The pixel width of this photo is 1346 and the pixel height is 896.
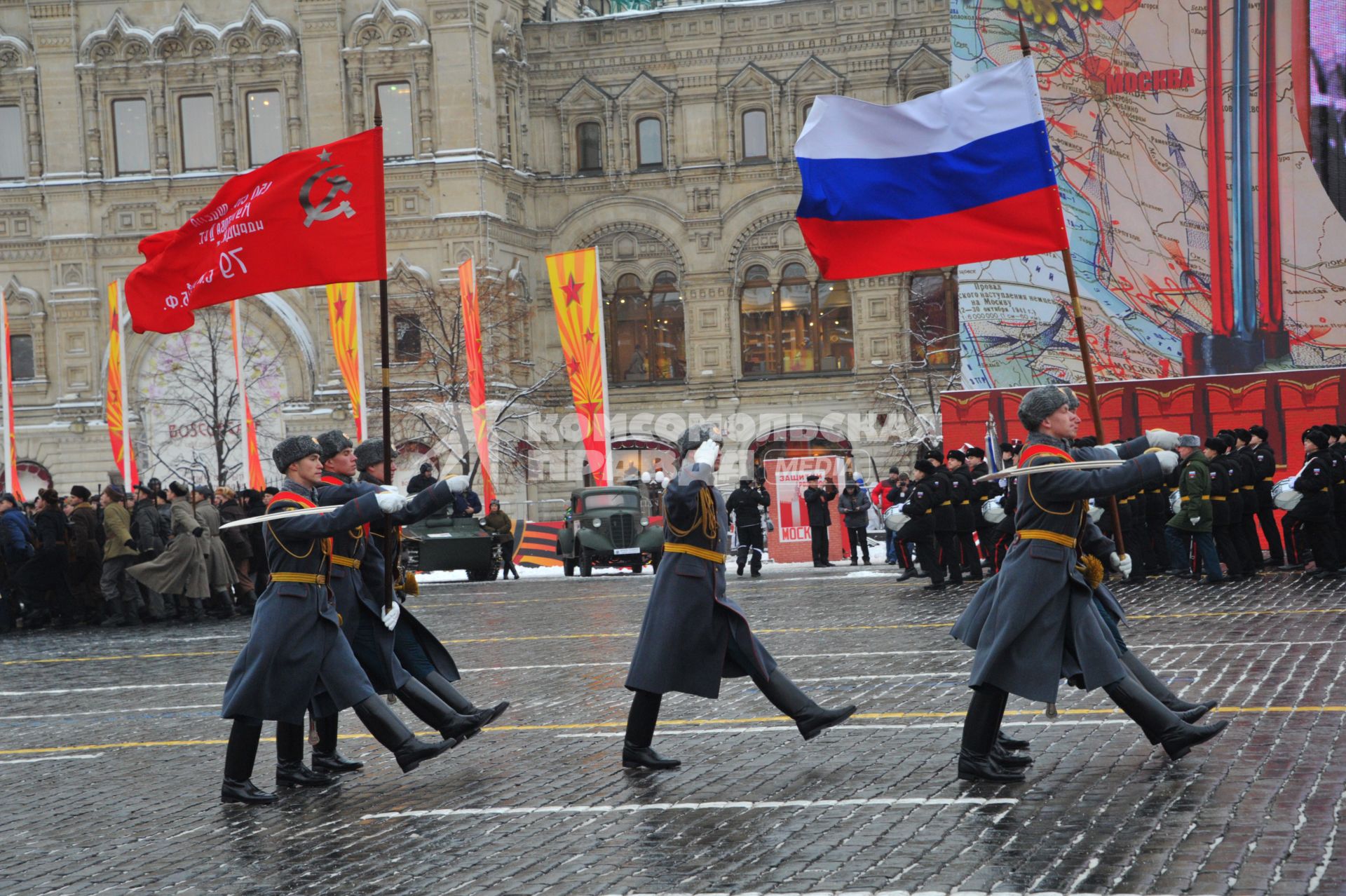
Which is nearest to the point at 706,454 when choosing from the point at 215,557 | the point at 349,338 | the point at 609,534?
the point at 215,557

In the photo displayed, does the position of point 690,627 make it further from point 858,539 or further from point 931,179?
point 858,539

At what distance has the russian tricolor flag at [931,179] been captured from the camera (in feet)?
31.4

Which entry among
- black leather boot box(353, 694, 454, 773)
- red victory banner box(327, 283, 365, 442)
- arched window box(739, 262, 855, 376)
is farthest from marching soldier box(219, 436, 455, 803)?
arched window box(739, 262, 855, 376)

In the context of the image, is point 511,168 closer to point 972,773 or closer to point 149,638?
point 149,638

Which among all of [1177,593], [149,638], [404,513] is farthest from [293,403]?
[404,513]

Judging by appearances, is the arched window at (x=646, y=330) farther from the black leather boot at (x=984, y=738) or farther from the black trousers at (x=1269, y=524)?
the black leather boot at (x=984, y=738)

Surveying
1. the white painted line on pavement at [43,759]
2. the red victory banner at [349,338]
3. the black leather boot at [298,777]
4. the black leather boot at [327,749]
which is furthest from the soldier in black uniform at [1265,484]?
the red victory banner at [349,338]

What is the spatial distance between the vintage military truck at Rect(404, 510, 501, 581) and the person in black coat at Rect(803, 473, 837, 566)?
5640 millimetres

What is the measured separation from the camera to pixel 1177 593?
1723 cm

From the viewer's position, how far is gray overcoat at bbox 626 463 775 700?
27.7 feet

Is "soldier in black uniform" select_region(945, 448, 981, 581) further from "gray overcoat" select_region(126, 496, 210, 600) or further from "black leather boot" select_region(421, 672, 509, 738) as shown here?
"black leather boot" select_region(421, 672, 509, 738)

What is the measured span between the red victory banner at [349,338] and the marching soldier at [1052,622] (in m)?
22.9

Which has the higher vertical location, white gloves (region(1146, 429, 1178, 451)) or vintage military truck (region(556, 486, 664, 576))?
white gloves (region(1146, 429, 1178, 451))

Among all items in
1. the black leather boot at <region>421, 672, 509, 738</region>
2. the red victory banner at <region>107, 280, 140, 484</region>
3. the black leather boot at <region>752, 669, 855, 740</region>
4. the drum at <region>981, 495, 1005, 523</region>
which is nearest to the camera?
the black leather boot at <region>752, 669, 855, 740</region>
